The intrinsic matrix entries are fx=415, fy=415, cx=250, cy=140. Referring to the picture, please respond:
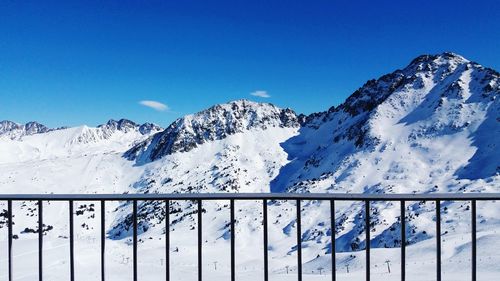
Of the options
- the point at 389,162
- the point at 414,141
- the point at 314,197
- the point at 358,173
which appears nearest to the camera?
the point at 314,197

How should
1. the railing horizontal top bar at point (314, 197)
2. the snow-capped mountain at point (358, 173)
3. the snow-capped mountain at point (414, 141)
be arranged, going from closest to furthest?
the railing horizontal top bar at point (314, 197)
the snow-capped mountain at point (358, 173)
the snow-capped mountain at point (414, 141)

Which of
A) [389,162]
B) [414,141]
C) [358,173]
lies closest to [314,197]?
[358,173]

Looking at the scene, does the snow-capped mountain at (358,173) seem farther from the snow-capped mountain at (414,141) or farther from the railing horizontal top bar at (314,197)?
the railing horizontal top bar at (314,197)

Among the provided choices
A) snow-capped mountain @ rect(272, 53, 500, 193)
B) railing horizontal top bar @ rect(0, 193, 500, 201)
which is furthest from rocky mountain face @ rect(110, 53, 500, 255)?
railing horizontal top bar @ rect(0, 193, 500, 201)

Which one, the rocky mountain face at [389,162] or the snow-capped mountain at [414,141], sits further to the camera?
the snow-capped mountain at [414,141]

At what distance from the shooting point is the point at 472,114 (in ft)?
486

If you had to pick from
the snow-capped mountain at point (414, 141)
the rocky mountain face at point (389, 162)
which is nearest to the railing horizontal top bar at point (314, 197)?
the rocky mountain face at point (389, 162)

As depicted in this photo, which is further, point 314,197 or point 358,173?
point 358,173

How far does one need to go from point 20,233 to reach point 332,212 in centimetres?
13075

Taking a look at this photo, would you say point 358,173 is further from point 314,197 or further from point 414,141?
point 314,197

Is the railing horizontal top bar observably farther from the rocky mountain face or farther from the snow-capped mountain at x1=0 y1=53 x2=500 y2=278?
the rocky mountain face

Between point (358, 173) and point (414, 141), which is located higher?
point (414, 141)

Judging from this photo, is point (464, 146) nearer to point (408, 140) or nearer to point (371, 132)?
point (408, 140)

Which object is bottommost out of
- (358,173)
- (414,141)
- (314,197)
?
(358,173)
